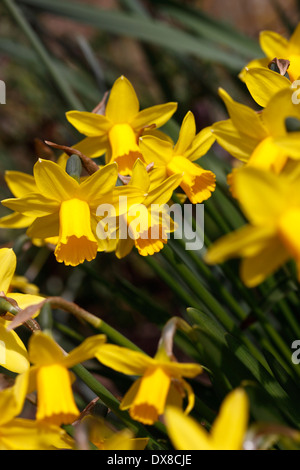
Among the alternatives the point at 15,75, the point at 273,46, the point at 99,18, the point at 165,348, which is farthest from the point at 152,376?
the point at 15,75

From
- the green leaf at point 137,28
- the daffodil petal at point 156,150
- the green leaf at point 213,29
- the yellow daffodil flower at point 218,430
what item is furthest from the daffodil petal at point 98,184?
the green leaf at point 213,29

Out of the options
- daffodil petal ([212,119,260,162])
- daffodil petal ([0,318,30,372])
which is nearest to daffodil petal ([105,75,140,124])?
daffodil petal ([212,119,260,162])

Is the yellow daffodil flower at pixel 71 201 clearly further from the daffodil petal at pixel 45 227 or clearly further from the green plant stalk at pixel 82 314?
the green plant stalk at pixel 82 314

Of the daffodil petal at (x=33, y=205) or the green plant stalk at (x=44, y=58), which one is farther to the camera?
the green plant stalk at (x=44, y=58)

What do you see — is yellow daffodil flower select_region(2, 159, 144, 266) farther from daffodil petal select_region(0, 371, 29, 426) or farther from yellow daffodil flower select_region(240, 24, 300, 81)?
yellow daffodil flower select_region(240, 24, 300, 81)

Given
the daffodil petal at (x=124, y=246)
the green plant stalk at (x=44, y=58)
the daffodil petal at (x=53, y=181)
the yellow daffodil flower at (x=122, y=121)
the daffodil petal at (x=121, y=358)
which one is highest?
the green plant stalk at (x=44, y=58)

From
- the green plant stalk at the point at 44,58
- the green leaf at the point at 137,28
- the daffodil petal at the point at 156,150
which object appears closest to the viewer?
the daffodil petal at the point at 156,150

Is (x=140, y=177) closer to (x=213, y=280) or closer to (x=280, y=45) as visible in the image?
(x=213, y=280)
